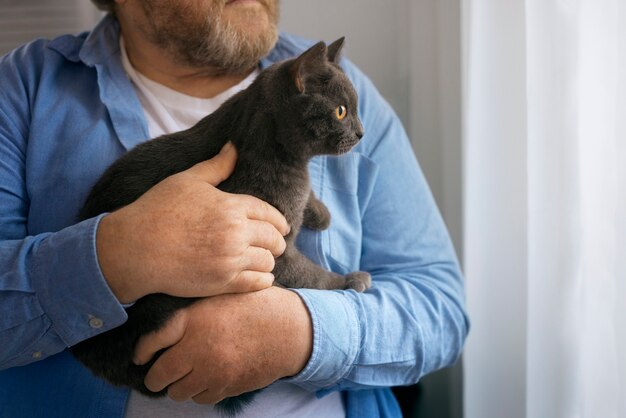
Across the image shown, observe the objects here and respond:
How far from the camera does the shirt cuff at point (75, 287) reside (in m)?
0.84

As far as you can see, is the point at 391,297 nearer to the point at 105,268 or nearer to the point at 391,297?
the point at 391,297

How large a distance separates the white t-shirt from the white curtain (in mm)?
358

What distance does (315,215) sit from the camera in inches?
41.5

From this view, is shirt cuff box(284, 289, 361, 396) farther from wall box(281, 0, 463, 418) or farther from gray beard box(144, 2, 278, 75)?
wall box(281, 0, 463, 418)

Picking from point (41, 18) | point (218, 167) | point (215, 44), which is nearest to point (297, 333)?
point (218, 167)

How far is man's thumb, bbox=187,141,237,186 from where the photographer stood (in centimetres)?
87

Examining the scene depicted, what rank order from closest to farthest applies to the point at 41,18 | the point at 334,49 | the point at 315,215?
the point at 334,49 < the point at 315,215 < the point at 41,18

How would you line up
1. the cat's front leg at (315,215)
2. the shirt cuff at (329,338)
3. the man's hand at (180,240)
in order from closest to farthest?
1. the man's hand at (180,240)
2. the shirt cuff at (329,338)
3. the cat's front leg at (315,215)

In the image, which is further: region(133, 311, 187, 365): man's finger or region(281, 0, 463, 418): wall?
region(281, 0, 463, 418): wall

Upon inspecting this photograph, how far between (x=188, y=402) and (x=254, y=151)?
0.42 m

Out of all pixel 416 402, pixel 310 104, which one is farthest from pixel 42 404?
pixel 416 402

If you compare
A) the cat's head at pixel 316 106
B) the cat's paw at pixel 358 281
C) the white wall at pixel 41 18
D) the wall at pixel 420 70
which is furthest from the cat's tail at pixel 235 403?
the white wall at pixel 41 18

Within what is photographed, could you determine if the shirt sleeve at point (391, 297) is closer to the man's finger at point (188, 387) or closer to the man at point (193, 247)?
the man at point (193, 247)

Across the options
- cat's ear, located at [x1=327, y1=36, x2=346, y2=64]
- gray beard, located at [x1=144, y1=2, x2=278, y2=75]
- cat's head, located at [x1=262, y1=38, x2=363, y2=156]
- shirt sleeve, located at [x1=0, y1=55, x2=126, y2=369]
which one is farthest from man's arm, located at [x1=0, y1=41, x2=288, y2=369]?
gray beard, located at [x1=144, y1=2, x2=278, y2=75]
